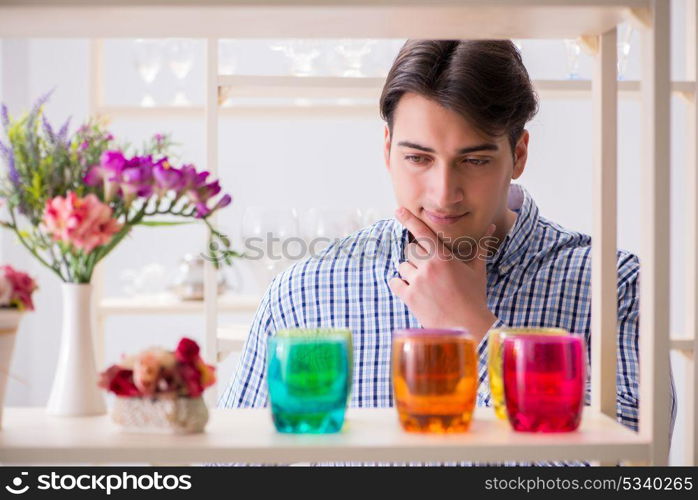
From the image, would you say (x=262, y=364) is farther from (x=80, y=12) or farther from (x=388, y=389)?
(x=80, y=12)

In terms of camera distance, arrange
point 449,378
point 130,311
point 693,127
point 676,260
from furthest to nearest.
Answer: point 676,260
point 130,311
point 693,127
point 449,378

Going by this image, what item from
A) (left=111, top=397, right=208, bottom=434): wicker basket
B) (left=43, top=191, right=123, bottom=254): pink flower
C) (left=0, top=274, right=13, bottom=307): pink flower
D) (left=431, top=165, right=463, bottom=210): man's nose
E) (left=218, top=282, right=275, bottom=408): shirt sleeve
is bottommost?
(left=218, top=282, right=275, bottom=408): shirt sleeve

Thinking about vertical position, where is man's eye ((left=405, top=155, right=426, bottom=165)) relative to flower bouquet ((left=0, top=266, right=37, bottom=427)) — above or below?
above

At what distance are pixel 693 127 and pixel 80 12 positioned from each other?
6.98 ft

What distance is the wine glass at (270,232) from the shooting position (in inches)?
93.4

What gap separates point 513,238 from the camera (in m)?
1.75

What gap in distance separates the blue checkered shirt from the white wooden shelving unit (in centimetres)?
70

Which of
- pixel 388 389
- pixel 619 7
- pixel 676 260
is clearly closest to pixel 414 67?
pixel 388 389

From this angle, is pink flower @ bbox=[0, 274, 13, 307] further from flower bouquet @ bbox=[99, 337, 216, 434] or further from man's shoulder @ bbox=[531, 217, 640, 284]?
man's shoulder @ bbox=[531, 217, 640, 284]

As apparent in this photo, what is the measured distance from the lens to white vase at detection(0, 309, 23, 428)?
823mm

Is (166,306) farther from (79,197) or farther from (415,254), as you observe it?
(79,197)

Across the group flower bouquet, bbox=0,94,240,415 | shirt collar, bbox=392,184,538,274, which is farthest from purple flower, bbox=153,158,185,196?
shirt collar, bbox=392,184,538,274

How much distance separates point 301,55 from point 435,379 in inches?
73.6
